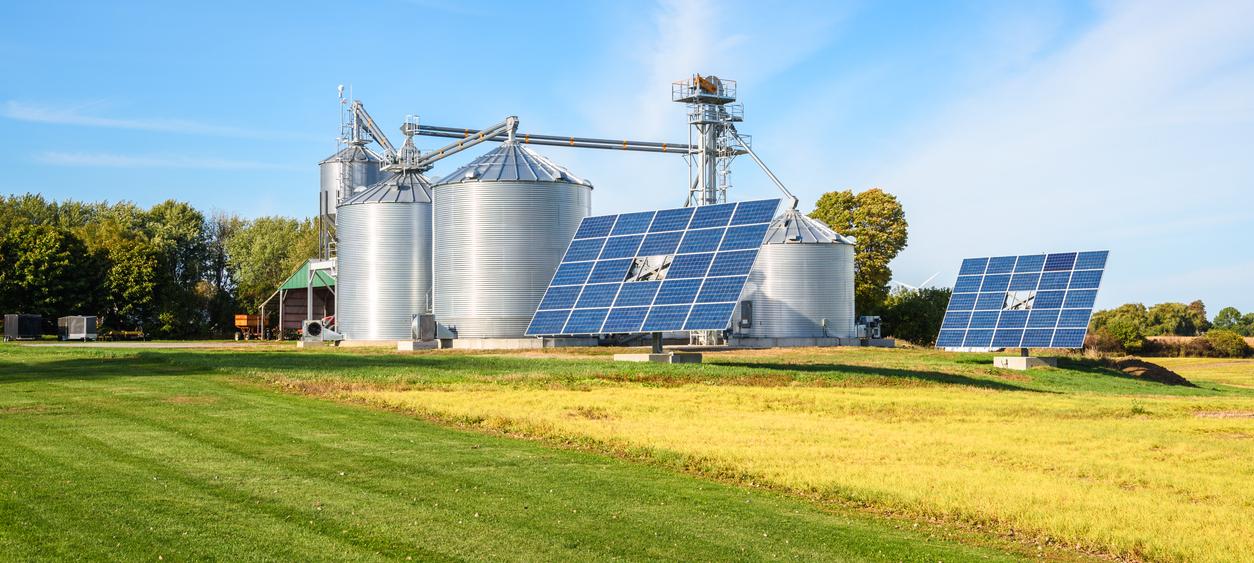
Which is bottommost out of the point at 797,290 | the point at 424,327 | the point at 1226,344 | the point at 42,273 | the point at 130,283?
the point at 1226,344

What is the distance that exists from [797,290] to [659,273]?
1522 inches

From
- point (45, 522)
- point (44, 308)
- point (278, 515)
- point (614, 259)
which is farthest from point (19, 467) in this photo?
point (44, 308)

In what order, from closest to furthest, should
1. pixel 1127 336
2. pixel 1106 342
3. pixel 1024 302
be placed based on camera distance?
pixel 1024 302 → pixel 1106 342 → pixel 1127 336

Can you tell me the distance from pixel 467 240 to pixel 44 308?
46.9m

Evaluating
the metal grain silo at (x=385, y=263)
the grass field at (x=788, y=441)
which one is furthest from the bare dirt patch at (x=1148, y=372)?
the metal grain silo at (x=385, y=263)

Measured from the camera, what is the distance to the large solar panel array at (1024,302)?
63812 millimetres

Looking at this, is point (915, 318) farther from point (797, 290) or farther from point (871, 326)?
point (797, 290)

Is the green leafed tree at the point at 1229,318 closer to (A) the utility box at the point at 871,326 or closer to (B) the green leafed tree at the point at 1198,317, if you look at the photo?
(B) the green leafed tree at the point at 1198,317

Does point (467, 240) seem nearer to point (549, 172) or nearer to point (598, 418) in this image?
point (549, 172)

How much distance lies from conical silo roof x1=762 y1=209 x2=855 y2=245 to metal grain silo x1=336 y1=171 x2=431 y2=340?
2379 cm

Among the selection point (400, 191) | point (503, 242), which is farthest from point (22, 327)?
point (503, 242)

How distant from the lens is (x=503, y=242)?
70.0 m

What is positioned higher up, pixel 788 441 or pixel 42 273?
pixel 42 273

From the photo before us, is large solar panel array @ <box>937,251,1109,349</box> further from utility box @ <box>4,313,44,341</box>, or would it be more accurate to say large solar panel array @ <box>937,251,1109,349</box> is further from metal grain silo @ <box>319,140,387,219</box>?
utility box @ <box>4,313,44,341</box>
